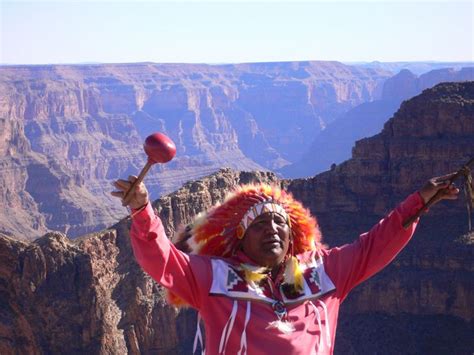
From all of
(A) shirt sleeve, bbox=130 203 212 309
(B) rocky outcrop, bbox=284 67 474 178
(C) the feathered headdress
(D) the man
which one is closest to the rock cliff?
(C) the feathered headdress

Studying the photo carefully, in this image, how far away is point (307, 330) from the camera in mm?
6457

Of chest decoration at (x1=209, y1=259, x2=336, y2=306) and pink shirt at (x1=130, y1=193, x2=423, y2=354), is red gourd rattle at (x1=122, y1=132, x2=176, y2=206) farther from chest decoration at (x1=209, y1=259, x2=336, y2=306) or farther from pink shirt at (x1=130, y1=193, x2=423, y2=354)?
chest decoration at (x1=209, y1=259, x2=336, y2=306)

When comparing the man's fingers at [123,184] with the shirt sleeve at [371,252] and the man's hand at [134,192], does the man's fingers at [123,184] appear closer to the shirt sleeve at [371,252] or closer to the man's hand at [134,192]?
the man's hand at [134,192]

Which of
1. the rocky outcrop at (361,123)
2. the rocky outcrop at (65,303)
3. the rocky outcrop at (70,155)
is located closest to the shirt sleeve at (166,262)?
the rocky outcrop at (65,303)

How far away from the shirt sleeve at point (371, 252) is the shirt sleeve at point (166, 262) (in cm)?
115

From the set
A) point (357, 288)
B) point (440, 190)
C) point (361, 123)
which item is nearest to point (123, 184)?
point (440, 190)

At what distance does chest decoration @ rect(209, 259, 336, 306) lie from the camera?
6.39 metres

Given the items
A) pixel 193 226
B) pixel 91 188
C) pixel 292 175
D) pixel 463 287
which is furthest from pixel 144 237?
pixel 292 175

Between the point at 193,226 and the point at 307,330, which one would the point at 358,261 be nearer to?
the point at 307,330

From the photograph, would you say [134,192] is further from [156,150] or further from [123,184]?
[156,150]

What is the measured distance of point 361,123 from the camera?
573 feet

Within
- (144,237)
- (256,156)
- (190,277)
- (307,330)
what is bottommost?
(256,156)

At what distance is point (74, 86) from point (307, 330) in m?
172

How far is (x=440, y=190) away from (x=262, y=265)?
5.23 feet
